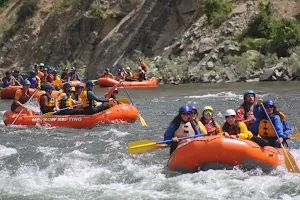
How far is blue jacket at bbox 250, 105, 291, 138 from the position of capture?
31.8 feet

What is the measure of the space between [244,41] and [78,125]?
57.7 feet

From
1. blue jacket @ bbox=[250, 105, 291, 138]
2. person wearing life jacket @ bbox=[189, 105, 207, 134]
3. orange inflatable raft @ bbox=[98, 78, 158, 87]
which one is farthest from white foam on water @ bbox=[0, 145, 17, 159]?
orange inflatable raft @ bbox=[98, 78, 158, 87]

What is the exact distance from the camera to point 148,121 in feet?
50.4

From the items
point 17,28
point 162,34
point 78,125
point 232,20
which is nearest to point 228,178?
point 78,125

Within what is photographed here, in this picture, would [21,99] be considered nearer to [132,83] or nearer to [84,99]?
[84,99]

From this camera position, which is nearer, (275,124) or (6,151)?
(275,124)

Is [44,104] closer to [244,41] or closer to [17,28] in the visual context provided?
[244,41]

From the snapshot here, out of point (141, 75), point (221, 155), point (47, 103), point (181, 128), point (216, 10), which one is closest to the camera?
point (221, 155)

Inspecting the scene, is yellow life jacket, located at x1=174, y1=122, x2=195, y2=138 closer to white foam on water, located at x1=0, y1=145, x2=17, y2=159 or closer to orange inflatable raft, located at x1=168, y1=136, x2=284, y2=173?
orange inflatable raft, located at x1=168, y1=136, x2=284, y2=173

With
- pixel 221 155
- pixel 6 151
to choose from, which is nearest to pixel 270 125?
pixel 221 155

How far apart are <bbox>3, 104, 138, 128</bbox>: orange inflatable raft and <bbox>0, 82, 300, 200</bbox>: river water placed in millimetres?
190

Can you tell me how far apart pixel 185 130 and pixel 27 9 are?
129 ft

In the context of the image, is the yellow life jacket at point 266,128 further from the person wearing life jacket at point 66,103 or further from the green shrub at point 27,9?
the green shrub at point 27,9

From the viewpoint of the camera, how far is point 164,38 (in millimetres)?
34781
